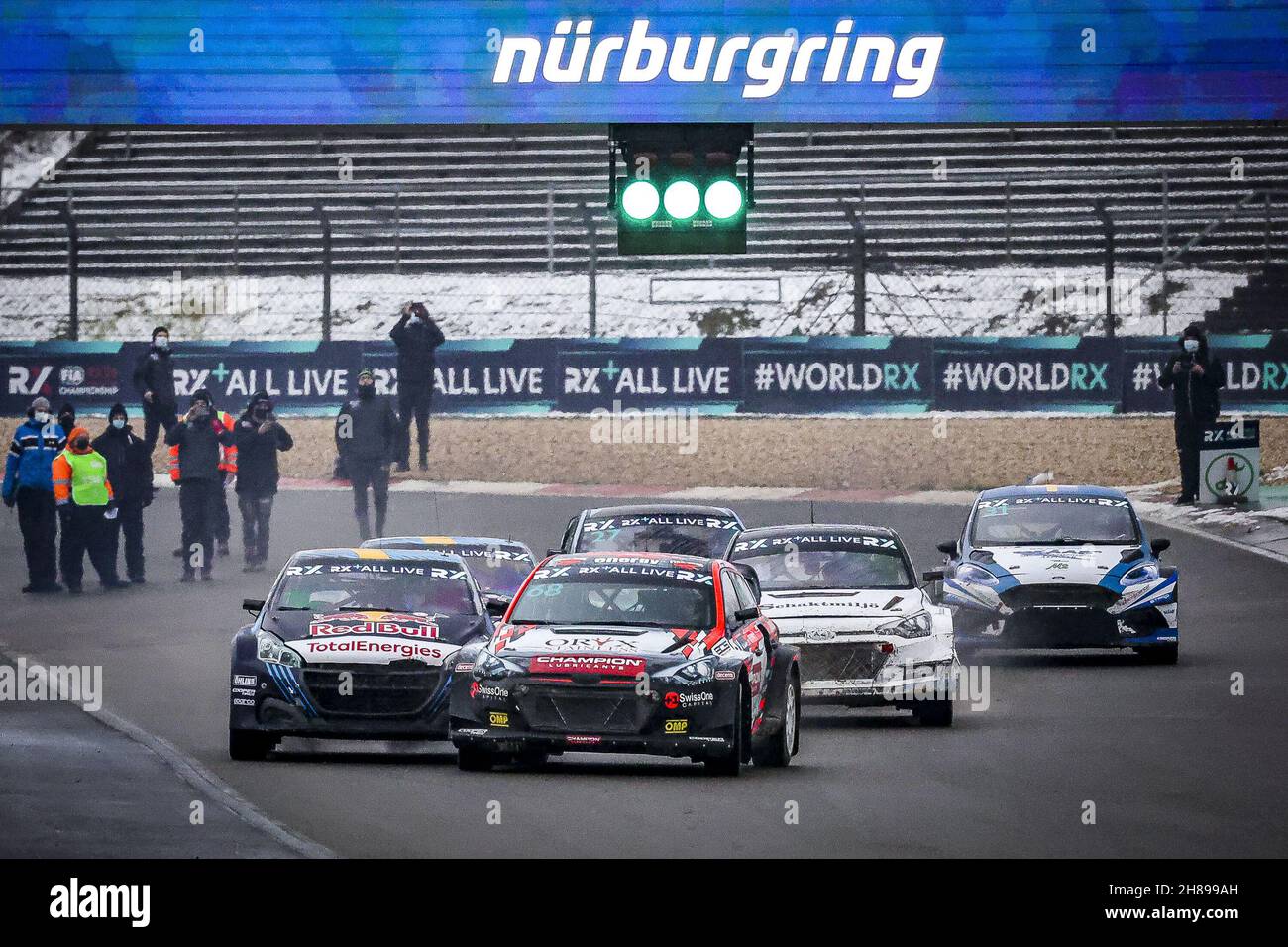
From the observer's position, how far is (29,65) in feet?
120

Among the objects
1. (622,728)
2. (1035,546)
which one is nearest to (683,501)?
(1035,546)

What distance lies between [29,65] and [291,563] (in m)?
23.9

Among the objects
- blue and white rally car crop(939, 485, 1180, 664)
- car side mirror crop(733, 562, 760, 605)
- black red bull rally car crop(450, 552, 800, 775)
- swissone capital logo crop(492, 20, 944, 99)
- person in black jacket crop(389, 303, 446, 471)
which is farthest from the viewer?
swissone capital logo crop(492, 20, 944, 99)

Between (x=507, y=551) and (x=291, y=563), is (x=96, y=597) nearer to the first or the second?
(x=507, y=551)

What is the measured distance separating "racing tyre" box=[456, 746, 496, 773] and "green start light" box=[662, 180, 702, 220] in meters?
4.66

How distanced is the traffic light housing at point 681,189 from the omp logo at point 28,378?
57.9 feet

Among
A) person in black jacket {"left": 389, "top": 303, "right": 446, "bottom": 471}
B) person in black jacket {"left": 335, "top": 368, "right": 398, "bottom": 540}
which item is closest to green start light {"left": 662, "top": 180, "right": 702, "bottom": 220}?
person in black jacket {"left": 335, "top": 368, "right": 398, "bottom": 540}

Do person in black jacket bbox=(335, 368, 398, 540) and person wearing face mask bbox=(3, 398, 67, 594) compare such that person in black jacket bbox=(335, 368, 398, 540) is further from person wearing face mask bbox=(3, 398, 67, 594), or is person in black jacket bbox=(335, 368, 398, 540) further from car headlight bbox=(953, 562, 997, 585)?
car headlight bbox=(953, 562, 997, 585)

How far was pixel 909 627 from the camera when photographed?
615 inches

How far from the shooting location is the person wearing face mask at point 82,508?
79.2ft

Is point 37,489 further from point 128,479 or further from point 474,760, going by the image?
point 474,760

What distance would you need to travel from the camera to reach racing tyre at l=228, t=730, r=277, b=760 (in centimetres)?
1339

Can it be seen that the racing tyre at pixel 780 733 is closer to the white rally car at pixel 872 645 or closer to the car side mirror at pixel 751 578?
the car side mirror at pixel 751 578

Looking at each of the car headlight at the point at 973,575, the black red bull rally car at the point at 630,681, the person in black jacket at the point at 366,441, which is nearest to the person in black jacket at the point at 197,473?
the person in black jacket at the point at 366,441
